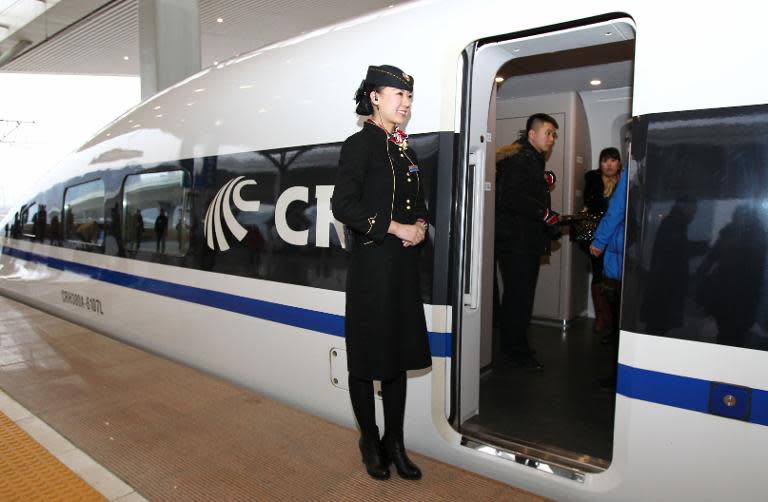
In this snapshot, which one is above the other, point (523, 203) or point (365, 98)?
point (365, 98)

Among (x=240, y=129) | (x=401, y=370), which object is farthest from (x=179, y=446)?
(x=240, y=129)

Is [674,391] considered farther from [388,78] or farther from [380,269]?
[388,78]

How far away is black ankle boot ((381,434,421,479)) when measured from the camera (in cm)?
239

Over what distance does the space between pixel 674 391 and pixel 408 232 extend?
108 centimetres

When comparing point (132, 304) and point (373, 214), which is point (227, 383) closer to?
point (132, 304)

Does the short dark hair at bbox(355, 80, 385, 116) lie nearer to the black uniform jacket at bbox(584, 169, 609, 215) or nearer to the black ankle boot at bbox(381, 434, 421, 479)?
the black ankle boot at bbox(381, 434, 421, 479)

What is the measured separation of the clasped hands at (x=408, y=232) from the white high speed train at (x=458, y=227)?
31 cm

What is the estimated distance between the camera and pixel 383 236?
2.20 m

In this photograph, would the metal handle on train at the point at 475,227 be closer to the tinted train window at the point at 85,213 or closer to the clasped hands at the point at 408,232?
the clasped hands at the point at 408,232

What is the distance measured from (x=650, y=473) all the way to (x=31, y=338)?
4.53 m

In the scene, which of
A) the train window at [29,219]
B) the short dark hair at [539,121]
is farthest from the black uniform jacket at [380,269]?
the train window at [29,219]

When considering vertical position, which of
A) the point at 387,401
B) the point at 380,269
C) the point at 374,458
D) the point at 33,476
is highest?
the point at 380,269

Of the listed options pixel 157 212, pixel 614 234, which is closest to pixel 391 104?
pixel 614 234

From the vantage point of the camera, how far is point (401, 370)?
7.64ft
